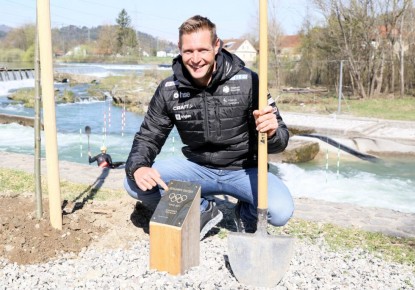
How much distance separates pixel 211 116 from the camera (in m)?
3.19

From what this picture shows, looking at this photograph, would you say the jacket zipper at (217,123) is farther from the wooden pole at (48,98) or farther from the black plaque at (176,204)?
the wooden pole at (48,98)

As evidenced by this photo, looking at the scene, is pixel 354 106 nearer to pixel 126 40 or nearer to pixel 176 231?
pixel 176 231

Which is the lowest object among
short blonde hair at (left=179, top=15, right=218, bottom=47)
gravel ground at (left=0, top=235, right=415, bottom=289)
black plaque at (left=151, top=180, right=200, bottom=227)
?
gravel ground at (left=0, top=235, right=415, bottom=289)

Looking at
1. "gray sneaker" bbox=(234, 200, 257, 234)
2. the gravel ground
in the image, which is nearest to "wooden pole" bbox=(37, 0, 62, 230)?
the gravel ground

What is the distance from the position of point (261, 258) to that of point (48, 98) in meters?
1.87

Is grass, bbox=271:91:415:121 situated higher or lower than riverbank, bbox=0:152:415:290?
higher

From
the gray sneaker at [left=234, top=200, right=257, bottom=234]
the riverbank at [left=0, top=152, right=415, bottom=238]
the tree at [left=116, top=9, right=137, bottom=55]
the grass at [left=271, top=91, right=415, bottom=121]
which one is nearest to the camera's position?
the gray sneaker at [left=234, top=200, right=257, bottom=234]

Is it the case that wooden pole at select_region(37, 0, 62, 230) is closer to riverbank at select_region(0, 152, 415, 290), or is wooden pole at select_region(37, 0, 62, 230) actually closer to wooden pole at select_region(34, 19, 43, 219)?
wooden pole at select_region(34, 19, 43, 219)

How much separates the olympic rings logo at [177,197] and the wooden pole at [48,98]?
1013 mm

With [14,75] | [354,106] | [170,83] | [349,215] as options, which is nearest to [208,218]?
[170,83]

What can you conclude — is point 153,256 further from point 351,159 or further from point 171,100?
point 351,159

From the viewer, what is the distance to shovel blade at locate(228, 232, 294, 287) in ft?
8.94

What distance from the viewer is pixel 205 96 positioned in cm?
319

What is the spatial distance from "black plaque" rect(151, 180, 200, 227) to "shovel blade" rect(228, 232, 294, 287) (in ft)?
1.12
